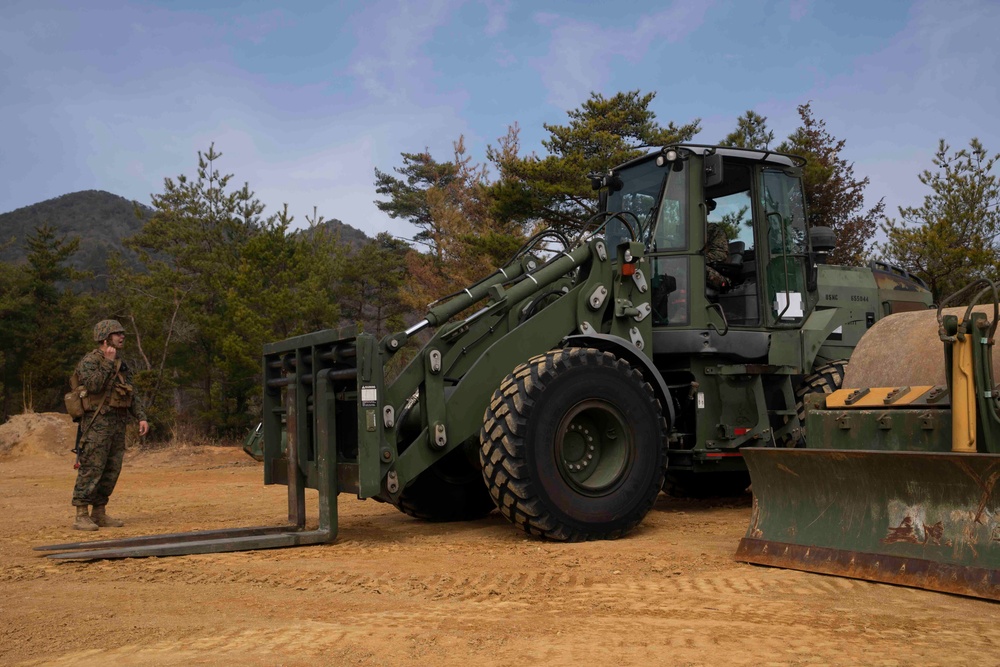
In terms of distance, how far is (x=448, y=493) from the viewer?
741 cm

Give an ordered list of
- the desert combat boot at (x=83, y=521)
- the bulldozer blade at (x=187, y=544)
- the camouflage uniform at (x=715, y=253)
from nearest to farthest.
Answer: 1. the bulldozer blade at (x=187, y=544)
2. the desert combat boot at (x=83, y=521)
3. the camouflage uniform at (x=715, y=253)

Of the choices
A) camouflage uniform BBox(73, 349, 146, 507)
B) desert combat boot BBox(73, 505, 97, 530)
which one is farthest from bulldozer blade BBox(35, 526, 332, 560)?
camouflage uniform BBox(73, 349, 146, 507)

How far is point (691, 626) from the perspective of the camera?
384 centimetres

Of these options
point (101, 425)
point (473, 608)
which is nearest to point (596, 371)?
point (473, 608)

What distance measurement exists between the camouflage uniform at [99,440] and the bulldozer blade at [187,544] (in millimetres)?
1632

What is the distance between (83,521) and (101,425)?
2.75 ft

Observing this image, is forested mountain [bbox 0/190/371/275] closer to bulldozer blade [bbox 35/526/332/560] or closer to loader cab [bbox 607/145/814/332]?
loader cab [bbox 607/145/814/332]

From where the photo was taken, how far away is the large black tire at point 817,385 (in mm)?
7844

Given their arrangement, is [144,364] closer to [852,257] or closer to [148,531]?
[148,531]

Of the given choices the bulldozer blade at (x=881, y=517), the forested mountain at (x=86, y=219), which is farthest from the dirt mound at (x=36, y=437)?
the forested mountain at (x=86, y=219)

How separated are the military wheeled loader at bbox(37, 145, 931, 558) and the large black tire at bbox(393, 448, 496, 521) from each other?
2 cm

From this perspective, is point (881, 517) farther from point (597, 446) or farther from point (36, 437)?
point (36, 437)

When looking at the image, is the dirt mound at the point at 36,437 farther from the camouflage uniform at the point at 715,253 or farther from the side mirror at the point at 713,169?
the side mirror at the point at 713,169

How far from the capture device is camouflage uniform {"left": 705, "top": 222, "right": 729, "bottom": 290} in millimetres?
7836
